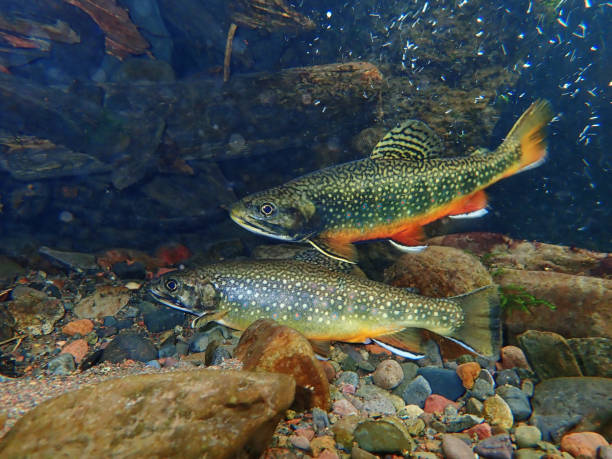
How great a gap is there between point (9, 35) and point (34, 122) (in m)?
3.42

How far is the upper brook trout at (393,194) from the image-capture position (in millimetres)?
4320

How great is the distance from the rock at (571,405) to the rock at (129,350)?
4194 millimetres

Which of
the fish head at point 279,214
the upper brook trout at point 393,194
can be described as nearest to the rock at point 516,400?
the upper brook trout at point 393,194

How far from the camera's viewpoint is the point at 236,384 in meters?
1.95

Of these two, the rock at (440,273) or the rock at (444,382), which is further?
the rock at (440,273)

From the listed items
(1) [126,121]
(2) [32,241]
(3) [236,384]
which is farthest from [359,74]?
(2) [32,241]

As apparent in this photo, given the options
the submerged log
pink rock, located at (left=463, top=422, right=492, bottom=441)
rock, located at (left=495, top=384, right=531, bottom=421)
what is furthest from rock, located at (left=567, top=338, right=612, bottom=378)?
the submerged log

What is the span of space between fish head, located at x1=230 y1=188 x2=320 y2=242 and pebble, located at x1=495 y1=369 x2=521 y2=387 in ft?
9.17

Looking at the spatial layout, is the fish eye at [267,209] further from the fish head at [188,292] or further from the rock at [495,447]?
the rock at [495,447]

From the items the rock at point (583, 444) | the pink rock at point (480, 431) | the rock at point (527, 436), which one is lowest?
the pink rock at point (480, 431)

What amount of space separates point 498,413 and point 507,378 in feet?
2.02

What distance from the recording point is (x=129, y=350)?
3.80 meters

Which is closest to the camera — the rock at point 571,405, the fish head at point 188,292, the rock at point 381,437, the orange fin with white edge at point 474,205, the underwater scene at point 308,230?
the rock at point 381,437

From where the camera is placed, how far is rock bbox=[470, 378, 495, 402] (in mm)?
2982
